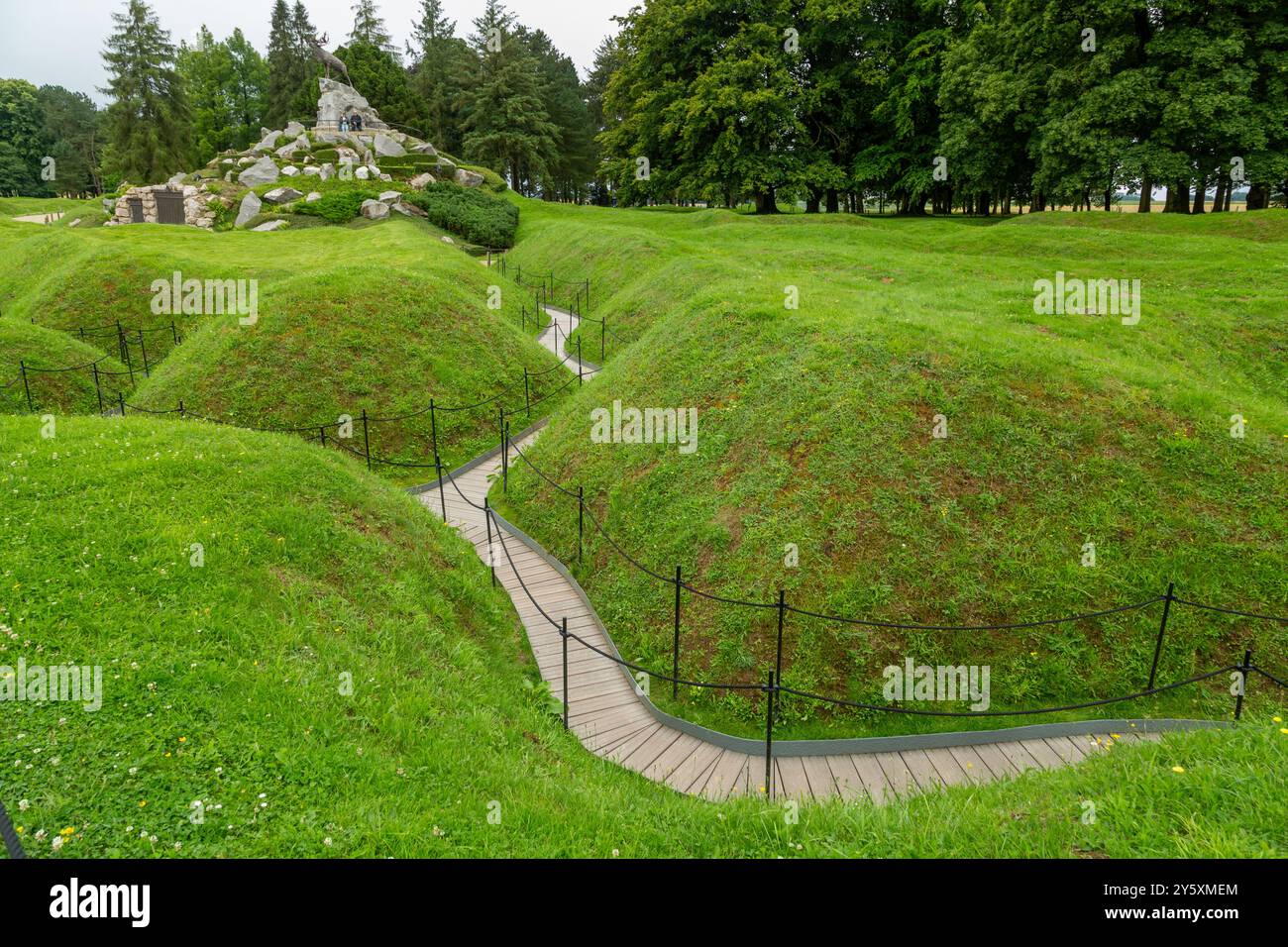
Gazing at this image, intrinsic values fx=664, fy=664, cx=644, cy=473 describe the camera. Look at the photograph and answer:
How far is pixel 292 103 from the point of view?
74.1 meters

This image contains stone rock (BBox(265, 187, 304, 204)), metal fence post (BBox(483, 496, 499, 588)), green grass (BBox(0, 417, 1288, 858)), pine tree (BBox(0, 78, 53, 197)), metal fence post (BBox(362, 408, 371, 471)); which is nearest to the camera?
green grass (BBox(0, 417, 1288, 858))

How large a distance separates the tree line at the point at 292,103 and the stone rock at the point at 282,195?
71.1ft

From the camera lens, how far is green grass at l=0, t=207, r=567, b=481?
1917cm

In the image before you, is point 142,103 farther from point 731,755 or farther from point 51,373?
point 731,755

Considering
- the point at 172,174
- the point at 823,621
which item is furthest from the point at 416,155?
the point at 823,621

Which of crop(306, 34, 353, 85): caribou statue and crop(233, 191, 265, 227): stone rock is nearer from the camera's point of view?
crop(233, 191, 265, 227): stone rock

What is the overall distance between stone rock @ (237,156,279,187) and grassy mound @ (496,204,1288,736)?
158 feet

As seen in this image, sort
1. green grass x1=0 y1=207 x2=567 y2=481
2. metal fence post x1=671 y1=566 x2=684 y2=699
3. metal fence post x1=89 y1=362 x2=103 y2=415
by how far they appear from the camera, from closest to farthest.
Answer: metal fence post x1=671 y1=566 x2=684 y2=699 < green grass x1=0 y1=207 x2=567 y2=481 < metal fence post x1=89 y1=362 x2=103 y2=415

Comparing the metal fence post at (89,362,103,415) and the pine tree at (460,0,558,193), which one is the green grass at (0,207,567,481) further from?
the pine tree at (460,0,558,193)

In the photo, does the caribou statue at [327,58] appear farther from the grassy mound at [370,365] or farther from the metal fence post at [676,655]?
the metal fence post at [676,655]

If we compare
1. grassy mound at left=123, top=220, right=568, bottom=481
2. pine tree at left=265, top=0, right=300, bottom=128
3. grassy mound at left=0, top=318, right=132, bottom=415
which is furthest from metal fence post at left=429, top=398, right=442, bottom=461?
pine tree at left=265, top=0, right=300, bottom=128

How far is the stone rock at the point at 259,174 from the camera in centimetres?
5197

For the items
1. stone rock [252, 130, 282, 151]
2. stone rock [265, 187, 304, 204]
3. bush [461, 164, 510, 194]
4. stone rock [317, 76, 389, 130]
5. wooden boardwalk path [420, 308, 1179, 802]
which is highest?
stone rock [317, 76, 389, 130]
